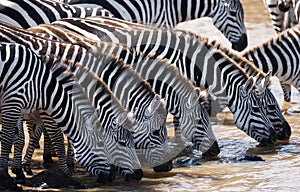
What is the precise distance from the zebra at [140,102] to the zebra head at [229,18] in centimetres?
433

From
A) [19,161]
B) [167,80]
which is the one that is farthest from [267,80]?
[19,161]

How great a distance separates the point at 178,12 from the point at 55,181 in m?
5.16

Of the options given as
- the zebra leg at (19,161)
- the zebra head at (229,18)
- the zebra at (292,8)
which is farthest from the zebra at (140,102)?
the zebra at (292,8)

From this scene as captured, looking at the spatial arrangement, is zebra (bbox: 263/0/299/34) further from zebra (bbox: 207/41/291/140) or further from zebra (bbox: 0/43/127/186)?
zebra (bbox: 0/43/127/186)

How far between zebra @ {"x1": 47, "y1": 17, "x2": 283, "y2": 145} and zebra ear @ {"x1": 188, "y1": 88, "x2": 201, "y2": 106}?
23.8 inches

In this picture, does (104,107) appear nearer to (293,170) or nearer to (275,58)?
(293,170)

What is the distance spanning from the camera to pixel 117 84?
35.4ft

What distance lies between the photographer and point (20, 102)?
31.4ft

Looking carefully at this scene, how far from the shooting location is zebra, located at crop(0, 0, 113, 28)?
1241 centimetres

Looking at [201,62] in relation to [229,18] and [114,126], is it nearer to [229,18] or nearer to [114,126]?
[114,126]

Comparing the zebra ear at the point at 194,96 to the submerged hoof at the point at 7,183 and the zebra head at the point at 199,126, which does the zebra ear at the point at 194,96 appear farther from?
the submerged hoof at the point at 7,183

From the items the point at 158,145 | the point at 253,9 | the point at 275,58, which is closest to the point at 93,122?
the point at 158,145

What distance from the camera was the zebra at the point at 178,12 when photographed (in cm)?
1367

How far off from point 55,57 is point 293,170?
2.66 meters
